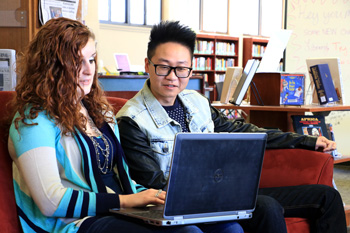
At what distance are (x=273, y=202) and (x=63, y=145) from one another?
0.82m

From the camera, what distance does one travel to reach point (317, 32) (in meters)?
4.86

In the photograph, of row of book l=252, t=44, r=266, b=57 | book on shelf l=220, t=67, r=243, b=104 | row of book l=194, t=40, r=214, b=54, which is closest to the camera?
book on shelf l=220, t=67, r=243, b=104

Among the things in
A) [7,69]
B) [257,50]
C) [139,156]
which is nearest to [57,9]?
[7,69]

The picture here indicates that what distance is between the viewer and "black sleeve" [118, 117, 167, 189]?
1828 mm

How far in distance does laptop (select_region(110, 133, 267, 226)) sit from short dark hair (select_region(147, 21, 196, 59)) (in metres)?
0.65

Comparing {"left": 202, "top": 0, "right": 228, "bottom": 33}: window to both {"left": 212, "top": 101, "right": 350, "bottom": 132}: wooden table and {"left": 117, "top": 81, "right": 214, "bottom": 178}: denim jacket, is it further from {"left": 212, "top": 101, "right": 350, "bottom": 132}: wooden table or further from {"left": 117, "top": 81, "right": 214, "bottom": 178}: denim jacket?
{"left": 117, "top": 81, "right": 214, "bottom": 178}: denim jacket

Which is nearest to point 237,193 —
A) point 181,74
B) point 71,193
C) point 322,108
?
point 71,193

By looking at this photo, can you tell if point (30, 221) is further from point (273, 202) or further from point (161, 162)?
point (273, 202)

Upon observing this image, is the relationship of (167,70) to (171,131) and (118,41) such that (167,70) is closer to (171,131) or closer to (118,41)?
(171,131)

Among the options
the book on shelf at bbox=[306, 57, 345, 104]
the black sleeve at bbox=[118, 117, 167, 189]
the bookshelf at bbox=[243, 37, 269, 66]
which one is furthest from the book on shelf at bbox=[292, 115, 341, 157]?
the bookshelf at bbox=[243, 37, 269, 66]

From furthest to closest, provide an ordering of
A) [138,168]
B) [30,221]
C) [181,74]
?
1. [181,74]
2. [138,168]
3. [30,221]

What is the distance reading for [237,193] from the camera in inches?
59.2

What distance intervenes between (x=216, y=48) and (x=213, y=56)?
0.20 meters

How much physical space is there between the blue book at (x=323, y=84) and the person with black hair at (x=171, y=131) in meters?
1.33
